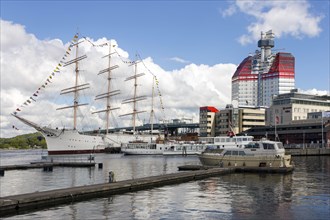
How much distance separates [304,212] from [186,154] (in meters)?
113

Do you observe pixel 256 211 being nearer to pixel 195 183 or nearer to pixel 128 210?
pixel 128 210

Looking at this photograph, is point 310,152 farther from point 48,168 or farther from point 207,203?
point 207,203

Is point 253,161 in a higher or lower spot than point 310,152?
higher

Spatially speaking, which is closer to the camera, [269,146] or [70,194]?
[70,194]

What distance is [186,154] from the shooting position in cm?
13825

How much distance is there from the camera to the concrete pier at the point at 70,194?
25766mm

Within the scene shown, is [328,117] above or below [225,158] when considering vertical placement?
above

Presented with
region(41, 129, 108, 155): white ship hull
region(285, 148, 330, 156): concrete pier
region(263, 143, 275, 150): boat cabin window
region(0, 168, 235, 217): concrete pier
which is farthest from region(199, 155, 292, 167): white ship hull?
region(41, 129, 108, 155): white ship hull

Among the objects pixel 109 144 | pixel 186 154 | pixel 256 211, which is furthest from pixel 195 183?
pixel 109 144

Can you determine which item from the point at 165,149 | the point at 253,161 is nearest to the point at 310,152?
the point at 165,149

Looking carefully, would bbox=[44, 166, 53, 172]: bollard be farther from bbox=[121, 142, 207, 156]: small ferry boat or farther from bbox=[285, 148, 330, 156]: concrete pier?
bbox=[285, 148, 330, 156]: concrete pier

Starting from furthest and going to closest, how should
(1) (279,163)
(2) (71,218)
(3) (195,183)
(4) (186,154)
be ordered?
(4) (186,154) → (1) (279,163) → (3) (195,183) → (2) (71,218)

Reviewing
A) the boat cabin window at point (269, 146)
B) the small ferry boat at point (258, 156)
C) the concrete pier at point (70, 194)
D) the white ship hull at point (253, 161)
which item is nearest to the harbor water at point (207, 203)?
the concrete pier at point (70, 194)

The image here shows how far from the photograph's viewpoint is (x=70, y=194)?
97.6 ft
